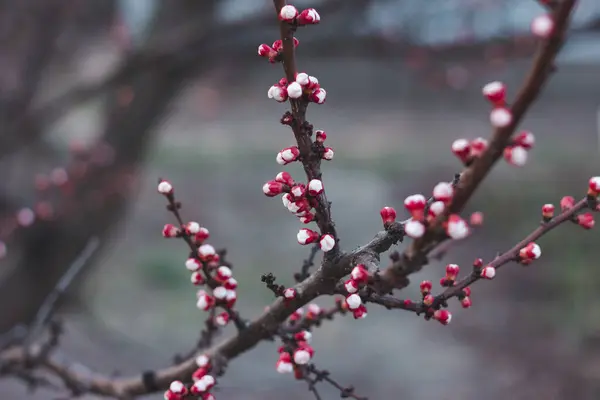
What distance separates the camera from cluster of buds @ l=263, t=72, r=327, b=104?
0.64 m

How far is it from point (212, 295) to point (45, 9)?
276cm

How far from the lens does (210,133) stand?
1187 cm

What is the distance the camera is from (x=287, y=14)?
0.63 m

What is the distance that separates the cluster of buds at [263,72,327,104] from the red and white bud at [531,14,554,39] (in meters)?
0.25

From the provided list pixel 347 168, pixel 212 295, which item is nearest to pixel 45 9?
pixel 212 295

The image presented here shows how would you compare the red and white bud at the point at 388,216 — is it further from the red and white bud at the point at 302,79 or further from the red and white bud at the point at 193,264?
the red and white bud at the point at 193,264

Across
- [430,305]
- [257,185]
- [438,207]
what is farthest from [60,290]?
[257,185]

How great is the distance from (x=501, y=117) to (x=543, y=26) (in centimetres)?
8

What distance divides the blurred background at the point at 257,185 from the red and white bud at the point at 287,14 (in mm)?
1590

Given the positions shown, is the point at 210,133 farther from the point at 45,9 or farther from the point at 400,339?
the point at 45,9

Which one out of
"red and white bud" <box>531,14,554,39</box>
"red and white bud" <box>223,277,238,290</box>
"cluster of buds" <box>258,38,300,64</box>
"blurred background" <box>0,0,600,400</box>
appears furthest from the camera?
"blurred background" <box>0,0,600,400</box>

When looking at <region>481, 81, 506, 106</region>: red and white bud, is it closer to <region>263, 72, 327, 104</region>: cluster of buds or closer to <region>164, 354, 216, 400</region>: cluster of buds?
<region>263, 72, 327, 104</region>: cluster of buds

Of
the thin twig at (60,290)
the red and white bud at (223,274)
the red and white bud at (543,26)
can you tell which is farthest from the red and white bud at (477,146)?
the thin twig at (60,290)

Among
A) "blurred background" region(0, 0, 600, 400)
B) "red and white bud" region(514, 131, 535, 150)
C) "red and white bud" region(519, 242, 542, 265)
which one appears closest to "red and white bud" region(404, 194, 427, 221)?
"red and white bud" region(514, 131, 535, 150)
